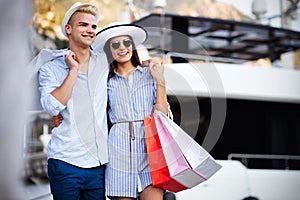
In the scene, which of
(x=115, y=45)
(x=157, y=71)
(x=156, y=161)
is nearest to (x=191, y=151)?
(x=156, y=161)

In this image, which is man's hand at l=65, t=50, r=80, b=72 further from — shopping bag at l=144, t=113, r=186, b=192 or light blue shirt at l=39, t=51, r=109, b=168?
shopping bag at l=144, t=113, r=186, b=192

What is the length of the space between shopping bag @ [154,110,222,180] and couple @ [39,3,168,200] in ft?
0.25

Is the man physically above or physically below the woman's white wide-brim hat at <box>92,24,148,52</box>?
below

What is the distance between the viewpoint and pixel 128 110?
9.24 feet

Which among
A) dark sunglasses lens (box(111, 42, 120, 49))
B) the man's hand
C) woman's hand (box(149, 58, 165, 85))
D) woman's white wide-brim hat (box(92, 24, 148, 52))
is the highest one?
woman's white wide-brim hat (box(92, 24, 148, 52))

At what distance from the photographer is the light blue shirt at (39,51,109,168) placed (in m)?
2.76

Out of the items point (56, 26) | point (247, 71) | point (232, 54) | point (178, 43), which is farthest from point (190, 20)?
point (56, 26)

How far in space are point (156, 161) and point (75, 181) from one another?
41cm

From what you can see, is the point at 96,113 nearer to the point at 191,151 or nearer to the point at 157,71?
the point at 157,71

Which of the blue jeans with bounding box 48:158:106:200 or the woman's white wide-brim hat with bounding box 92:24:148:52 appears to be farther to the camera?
the woman's white wide-brim hat with bounding box 92:24:148:52

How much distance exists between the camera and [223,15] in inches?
416

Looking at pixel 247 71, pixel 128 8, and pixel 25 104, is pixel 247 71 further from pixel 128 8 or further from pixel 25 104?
pixel 25 104

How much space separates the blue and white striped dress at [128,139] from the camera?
2.77 m

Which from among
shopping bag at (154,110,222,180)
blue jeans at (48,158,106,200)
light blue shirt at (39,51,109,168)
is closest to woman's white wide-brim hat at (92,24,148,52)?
light blue shirt at (39,51,109,168)
